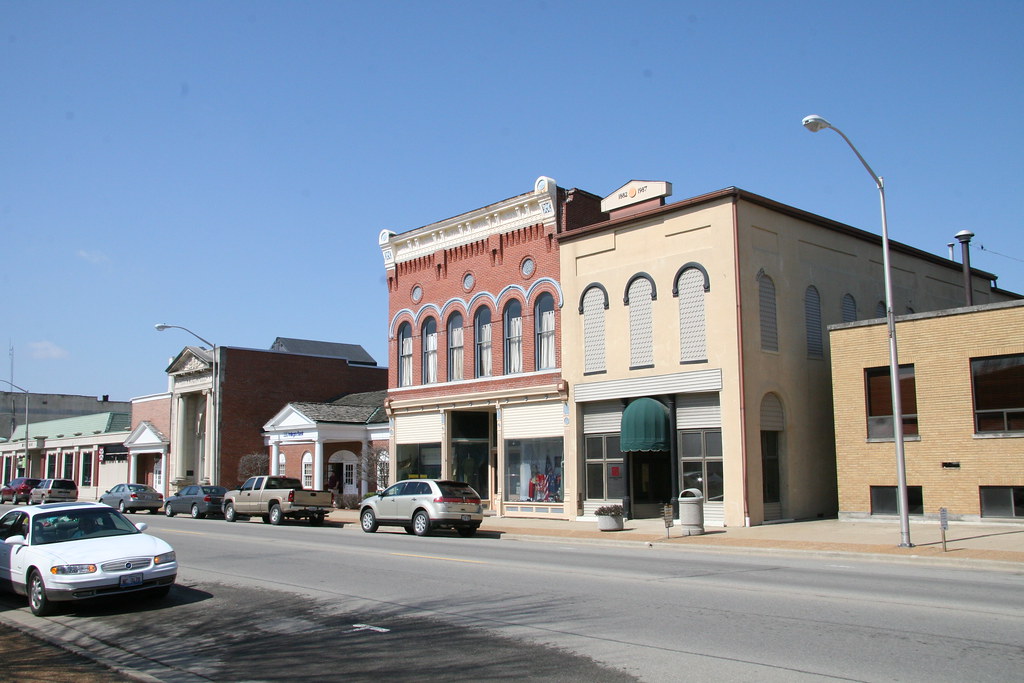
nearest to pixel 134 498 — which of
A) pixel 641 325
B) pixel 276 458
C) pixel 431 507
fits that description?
pixel 276 458

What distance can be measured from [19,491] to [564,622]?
49.5 m

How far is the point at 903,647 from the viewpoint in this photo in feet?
28.6

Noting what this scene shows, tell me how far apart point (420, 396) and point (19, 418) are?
75456mm

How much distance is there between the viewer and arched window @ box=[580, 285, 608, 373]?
2917cm

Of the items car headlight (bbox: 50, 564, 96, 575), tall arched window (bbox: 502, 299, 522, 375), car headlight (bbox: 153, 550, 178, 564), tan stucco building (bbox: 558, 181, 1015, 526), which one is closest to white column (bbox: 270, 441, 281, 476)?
tall arched window (bbox: 502, 299, 522, 375)

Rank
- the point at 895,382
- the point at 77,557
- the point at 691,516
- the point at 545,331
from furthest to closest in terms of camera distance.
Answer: the point at 545,331
the point at 691,516
the point at 895,382
the point at 77,557

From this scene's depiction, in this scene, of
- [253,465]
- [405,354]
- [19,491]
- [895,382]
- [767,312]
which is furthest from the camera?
[19,491]

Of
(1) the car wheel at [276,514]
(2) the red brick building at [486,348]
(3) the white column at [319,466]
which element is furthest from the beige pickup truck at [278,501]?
(3) the white column at [319,466]

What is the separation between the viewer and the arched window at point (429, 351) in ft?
120

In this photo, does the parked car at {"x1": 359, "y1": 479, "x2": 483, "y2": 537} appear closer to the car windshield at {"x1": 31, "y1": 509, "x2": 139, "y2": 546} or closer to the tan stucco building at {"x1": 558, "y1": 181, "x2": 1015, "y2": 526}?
the tan stucco building at {"x1": 558, "y1": 181, "x2": 1015, "y2": 526}

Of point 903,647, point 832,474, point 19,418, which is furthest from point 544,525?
point 19,418

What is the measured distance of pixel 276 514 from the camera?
3212cm

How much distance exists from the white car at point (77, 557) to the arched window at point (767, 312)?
18406mm

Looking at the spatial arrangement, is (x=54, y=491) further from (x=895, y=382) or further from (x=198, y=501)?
(x=895, y=382)
